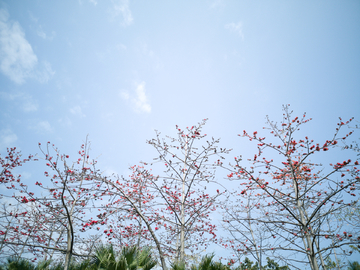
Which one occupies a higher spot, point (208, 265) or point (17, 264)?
point (208, 265)

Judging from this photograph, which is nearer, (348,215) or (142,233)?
(348,215)

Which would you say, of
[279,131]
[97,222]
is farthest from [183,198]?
[279,131]

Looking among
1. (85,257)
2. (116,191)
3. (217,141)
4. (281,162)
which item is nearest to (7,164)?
(85,257)

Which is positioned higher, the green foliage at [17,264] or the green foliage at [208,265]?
the green foliage at [208,265]

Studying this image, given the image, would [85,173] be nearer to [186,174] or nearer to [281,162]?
[186,174]

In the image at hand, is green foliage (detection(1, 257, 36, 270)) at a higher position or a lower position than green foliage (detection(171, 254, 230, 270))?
lower

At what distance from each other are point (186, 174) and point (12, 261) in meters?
6.84

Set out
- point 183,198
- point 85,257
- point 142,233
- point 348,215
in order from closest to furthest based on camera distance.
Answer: point 348,215
point 85,257
point 183,198
point 142,233

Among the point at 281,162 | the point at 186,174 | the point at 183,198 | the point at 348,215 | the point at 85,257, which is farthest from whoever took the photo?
the point at 186,174

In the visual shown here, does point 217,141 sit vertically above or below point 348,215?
above

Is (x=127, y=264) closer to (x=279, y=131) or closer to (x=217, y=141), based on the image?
(x=217, y=141)

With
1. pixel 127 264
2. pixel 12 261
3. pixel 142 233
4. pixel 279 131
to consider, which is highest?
pixel 279 131

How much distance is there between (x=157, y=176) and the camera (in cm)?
643

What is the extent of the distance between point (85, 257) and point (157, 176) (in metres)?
3.57
